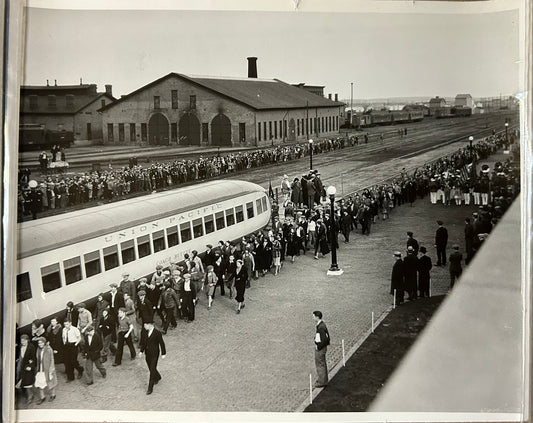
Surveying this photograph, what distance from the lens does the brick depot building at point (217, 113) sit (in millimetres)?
4230

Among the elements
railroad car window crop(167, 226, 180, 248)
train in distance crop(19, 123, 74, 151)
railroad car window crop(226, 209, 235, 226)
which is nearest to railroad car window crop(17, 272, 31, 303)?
train in distance crop(19, 123, 74, 151)

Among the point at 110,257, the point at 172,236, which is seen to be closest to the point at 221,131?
the point at 172,236

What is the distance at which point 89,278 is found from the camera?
12.8ft

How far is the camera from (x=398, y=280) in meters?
4.09

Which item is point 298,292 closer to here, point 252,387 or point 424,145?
point 252,387

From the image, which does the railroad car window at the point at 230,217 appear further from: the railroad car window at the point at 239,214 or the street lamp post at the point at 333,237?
the street lamp post at the point at 333,237

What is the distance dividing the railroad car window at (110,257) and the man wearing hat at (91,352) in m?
0.48

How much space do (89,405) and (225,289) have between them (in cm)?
137

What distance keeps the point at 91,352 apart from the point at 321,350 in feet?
5.46

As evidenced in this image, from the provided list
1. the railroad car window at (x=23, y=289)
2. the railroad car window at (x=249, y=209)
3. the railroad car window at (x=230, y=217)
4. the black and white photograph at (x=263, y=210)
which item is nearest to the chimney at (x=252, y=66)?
the black and white photograph at (x=263, y=210)

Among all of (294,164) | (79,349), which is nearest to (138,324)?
(79,349)

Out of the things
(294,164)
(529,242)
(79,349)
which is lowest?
(79,349)

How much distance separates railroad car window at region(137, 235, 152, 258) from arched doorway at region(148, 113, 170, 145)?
2.65ft

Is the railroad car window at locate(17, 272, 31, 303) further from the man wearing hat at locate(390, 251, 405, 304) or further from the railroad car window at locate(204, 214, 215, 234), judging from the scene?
the man wearing hat at locate(390, 251, 405, 304)
